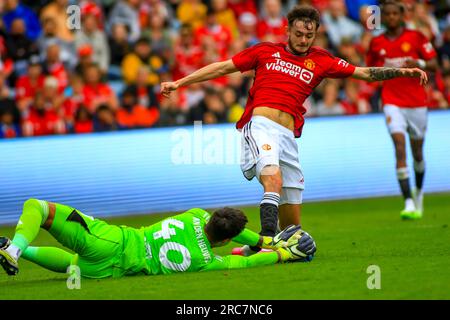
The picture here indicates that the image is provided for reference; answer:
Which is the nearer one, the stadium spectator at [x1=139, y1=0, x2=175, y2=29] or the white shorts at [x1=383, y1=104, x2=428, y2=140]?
the white shorts at [x1=383, y1=104, x2=428, y2=140]

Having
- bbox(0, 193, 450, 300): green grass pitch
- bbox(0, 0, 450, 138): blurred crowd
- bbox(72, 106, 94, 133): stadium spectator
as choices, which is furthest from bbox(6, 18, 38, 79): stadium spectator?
bbox(0, 193, 450, 300): green grass pitch

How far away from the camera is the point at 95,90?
1836 cm

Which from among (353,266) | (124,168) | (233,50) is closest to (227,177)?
(124,168)

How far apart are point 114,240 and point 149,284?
1.67 feet

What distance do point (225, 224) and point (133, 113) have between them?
9.81m

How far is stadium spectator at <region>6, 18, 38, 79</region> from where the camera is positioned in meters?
18.8

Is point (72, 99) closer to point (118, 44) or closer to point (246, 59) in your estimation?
point (118, 44)

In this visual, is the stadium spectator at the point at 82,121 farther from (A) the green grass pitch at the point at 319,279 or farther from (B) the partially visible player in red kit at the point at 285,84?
(B) the partially visible player in red kit at the point at 285,84

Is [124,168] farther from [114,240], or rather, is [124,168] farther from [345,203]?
[114,240]

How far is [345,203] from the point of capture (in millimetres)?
17172

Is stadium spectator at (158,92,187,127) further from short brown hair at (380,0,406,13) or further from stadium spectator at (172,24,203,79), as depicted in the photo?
short brown hair at (380,0,406,13)

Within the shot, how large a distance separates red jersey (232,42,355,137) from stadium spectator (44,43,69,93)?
8.12 m

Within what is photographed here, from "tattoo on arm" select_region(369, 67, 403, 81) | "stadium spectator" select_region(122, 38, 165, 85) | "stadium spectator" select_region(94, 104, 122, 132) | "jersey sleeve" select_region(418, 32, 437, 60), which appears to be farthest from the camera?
"stadium spectator" select_region(122, 38, 165, 85)
